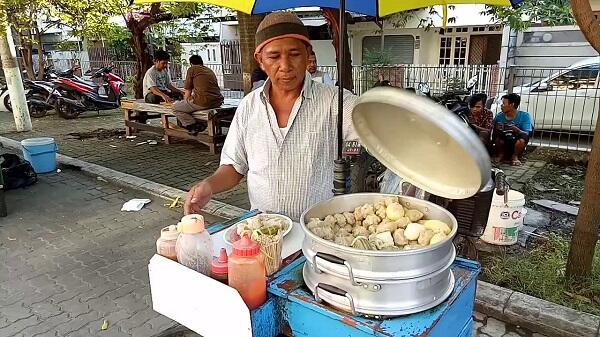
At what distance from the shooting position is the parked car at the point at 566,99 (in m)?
7.41

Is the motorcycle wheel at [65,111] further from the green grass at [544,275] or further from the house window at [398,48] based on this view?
the green grass at [544,275]

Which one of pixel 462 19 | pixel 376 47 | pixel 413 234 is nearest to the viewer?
pixel 413 234

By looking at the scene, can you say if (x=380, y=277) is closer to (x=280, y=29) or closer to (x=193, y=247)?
(x=193, y=247)

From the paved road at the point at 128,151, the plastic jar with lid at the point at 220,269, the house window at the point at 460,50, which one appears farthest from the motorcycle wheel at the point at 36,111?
the house window at the point at 460,50

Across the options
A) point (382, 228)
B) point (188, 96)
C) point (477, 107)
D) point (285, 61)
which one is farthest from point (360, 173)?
point (188, 96)

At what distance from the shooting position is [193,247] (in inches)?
51.8

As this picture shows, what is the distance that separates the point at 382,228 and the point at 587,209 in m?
2.17

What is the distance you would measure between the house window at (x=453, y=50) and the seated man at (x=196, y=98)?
11.0 meters

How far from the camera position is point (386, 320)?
1110 millimetres

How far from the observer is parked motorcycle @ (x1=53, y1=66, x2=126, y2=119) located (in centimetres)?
1021

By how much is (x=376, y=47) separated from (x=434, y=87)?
6.51 meters

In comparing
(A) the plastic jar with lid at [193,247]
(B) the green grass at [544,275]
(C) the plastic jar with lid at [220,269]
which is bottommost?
(B) the green grass at [544,275]

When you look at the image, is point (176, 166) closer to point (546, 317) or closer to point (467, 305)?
point (546, 317)

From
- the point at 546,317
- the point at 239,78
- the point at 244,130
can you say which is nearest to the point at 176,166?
the point at 244,130
